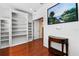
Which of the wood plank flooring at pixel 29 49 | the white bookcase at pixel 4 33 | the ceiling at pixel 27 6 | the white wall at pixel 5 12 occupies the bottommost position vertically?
the wood plank flooring at pixel 29 49

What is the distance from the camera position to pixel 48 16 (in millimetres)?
1908

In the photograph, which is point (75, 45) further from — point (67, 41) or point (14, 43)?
point (14, 43)

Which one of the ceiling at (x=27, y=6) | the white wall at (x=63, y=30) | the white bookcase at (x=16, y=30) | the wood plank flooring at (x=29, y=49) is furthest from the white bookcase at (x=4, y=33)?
the white wall at (x=63, y=30)

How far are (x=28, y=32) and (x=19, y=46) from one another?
0.30m

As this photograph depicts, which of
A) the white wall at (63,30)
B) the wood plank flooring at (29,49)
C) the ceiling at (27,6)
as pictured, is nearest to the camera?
the ceiling at (27,6)

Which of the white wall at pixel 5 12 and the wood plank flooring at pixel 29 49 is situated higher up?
the white wall at pixel 5 12

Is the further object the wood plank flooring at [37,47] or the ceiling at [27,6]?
the wood plank flooring at [37,47]

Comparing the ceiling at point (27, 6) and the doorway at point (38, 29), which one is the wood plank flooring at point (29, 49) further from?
the ceiling at point (27, 6)

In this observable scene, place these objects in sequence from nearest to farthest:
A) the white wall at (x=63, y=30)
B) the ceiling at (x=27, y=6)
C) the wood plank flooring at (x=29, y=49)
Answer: the ceiling at (x=27, y=6), the wood plank flooring at (x=29, y=49), the white wall at (x=63, y=30)

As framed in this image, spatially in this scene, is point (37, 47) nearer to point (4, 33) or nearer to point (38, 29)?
point (38, 29)

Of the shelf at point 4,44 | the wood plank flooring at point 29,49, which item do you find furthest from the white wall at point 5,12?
the wood plank flooring at point 29,49

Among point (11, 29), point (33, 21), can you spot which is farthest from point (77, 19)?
point (11, 29)

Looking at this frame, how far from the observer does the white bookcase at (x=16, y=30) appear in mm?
1753

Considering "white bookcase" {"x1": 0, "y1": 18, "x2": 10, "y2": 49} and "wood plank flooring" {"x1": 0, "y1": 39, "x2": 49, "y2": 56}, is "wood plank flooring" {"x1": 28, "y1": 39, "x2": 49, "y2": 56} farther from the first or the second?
"white bookcase" {"x1": 0, "y1": 18, "x2": 10, "y2": 49}
